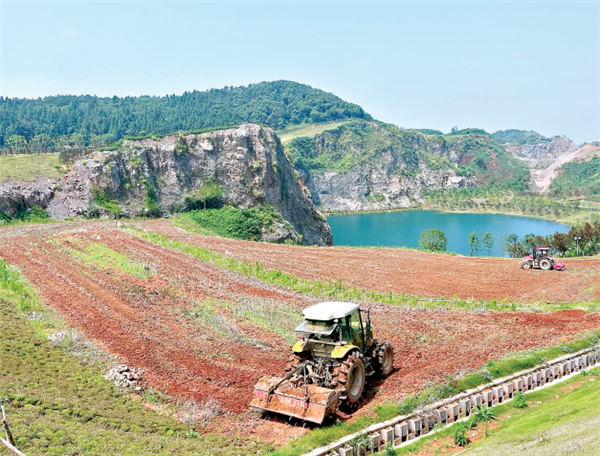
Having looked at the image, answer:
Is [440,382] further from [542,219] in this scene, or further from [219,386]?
[542,219]

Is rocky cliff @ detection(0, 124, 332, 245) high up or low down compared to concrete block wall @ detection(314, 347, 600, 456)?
up

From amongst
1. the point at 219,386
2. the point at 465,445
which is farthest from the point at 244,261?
the point at 465,445

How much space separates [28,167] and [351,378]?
52.4 meters

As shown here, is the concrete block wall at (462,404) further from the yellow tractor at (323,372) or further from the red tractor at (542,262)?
the red tractor at (542,262)

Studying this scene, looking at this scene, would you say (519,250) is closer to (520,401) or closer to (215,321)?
(215,321)

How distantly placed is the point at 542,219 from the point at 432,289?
14582cm

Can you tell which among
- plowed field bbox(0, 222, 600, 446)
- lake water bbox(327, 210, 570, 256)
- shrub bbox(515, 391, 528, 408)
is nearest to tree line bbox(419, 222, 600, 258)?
lake water bbox(327, 210, 570, 256)

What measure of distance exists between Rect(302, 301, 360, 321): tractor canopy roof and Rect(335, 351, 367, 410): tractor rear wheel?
111 cm

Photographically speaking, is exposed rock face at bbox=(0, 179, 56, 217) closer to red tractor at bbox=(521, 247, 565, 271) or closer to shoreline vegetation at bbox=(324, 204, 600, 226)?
red tractor at bbox=(521, 247, 565, 271)

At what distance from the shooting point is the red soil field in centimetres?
2900

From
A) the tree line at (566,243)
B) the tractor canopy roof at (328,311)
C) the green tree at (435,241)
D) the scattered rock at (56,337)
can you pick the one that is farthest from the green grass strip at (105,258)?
the green tree at (435,241)

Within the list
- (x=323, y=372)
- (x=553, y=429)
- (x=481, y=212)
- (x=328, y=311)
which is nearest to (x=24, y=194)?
(x=328, y=311)

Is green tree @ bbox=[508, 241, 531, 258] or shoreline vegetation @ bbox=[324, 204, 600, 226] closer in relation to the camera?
green tree @ bbox=[508, 241, 531, 258]

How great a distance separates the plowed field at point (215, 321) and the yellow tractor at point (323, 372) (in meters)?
0.75
